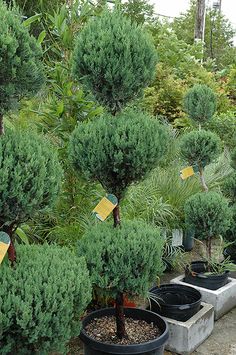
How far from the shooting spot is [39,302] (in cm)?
191

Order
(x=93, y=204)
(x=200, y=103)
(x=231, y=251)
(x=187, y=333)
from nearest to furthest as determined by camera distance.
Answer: (x=187, y=333) < (x=93, y=204) < (x=200, y=103) < (x=231, y=251)

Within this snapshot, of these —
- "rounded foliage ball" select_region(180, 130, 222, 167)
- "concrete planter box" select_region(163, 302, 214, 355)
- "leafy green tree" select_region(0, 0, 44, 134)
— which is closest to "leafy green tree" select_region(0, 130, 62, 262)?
"leafy green tree" select_region(0, 0, 44, 134)

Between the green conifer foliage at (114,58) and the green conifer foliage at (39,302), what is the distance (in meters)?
0.98

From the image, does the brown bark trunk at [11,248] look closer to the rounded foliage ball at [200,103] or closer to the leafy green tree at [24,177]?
the leafy green tree at [24,177]

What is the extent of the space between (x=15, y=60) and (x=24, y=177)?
485 mm

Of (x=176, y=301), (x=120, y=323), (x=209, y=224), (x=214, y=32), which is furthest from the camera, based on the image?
(x=214, y=32)

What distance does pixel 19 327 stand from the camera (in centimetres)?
191

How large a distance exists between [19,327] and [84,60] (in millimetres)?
1385

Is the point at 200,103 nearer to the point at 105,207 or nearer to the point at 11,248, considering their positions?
the point at 105,207

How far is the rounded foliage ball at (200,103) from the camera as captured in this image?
4109 mm

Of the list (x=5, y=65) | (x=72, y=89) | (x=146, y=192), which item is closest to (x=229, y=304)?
(x=146, y=192)

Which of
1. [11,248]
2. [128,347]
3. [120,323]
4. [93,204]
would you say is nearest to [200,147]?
[93,204]

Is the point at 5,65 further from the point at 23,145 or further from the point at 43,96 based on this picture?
the point at 43,96

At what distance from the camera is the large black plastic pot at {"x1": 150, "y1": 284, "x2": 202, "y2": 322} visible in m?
3.34
